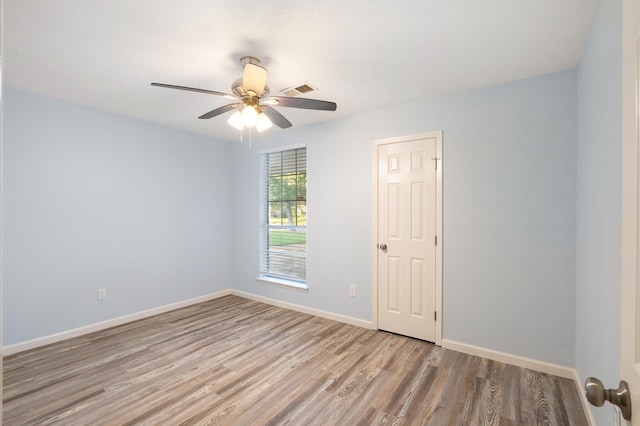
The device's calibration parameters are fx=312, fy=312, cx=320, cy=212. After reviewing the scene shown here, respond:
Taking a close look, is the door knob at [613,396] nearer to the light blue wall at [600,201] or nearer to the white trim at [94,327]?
the light blue wall at [600,201]

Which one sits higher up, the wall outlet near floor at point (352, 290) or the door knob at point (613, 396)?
the door knob at point (613, 396)

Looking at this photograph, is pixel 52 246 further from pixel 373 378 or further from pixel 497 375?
pixel 497 375

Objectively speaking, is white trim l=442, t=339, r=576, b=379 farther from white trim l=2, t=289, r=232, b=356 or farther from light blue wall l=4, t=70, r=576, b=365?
white trim l=2, t=289, r=232, b=356

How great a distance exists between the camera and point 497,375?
101 inches

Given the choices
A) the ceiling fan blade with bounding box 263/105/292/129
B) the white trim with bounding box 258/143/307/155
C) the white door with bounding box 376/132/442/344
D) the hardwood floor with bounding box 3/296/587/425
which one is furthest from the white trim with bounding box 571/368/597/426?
the white trim with bounding box 258/143/307/155

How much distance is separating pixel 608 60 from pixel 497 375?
2.32 metres

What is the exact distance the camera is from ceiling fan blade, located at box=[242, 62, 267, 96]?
212 centimetres

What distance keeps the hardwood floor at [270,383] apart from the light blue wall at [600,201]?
632mm

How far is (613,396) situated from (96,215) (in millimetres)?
4244

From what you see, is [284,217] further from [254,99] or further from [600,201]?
[600,201]

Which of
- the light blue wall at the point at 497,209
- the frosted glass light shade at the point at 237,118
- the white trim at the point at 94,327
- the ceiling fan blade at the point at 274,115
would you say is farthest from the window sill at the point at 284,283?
the frosted glass light shade at the point at 237,118

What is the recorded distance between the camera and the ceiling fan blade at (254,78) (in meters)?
2.12

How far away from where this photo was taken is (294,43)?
217 cm

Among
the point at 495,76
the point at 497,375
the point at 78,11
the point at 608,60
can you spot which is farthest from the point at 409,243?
the point at 78,11
